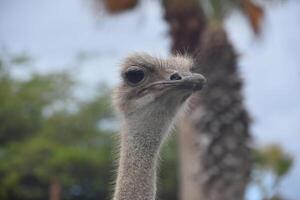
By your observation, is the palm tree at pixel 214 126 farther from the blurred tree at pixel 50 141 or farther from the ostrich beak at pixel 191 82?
the blurred tree at pixel 50 141

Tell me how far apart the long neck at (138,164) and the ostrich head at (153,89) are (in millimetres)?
51

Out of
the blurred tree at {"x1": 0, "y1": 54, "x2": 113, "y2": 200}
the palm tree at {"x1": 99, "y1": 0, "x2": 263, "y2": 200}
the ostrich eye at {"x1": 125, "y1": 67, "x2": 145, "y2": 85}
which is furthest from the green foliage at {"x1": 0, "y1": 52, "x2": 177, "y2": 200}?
the ostrich eye at {"x1": 125, "y1": 67, "x2": 145, "y2": 85}

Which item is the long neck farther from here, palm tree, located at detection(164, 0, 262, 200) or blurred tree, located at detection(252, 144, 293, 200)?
blurred tree, located at detection(252, 144, 293, 200)

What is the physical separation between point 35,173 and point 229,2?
15155mm

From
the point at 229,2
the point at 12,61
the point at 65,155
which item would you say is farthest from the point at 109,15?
the point at 12,61

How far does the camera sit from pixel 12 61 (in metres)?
31.7

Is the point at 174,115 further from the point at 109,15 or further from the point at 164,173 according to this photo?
the point at 164,173

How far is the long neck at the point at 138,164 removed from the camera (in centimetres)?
434

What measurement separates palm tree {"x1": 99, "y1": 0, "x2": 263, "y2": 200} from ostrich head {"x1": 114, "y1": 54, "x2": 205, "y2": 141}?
7.18 m

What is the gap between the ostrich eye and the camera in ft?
15.1

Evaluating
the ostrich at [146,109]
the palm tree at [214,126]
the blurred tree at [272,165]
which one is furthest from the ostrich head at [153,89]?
the blurred tree at [272,165]

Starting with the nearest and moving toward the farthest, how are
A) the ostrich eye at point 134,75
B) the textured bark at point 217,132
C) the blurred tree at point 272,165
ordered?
the ostrich eye at point 134,75 < the textured bark at point 217,132 < the blurred tree at point 272,165

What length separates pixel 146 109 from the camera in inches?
177

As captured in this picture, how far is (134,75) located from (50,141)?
78.6ft
